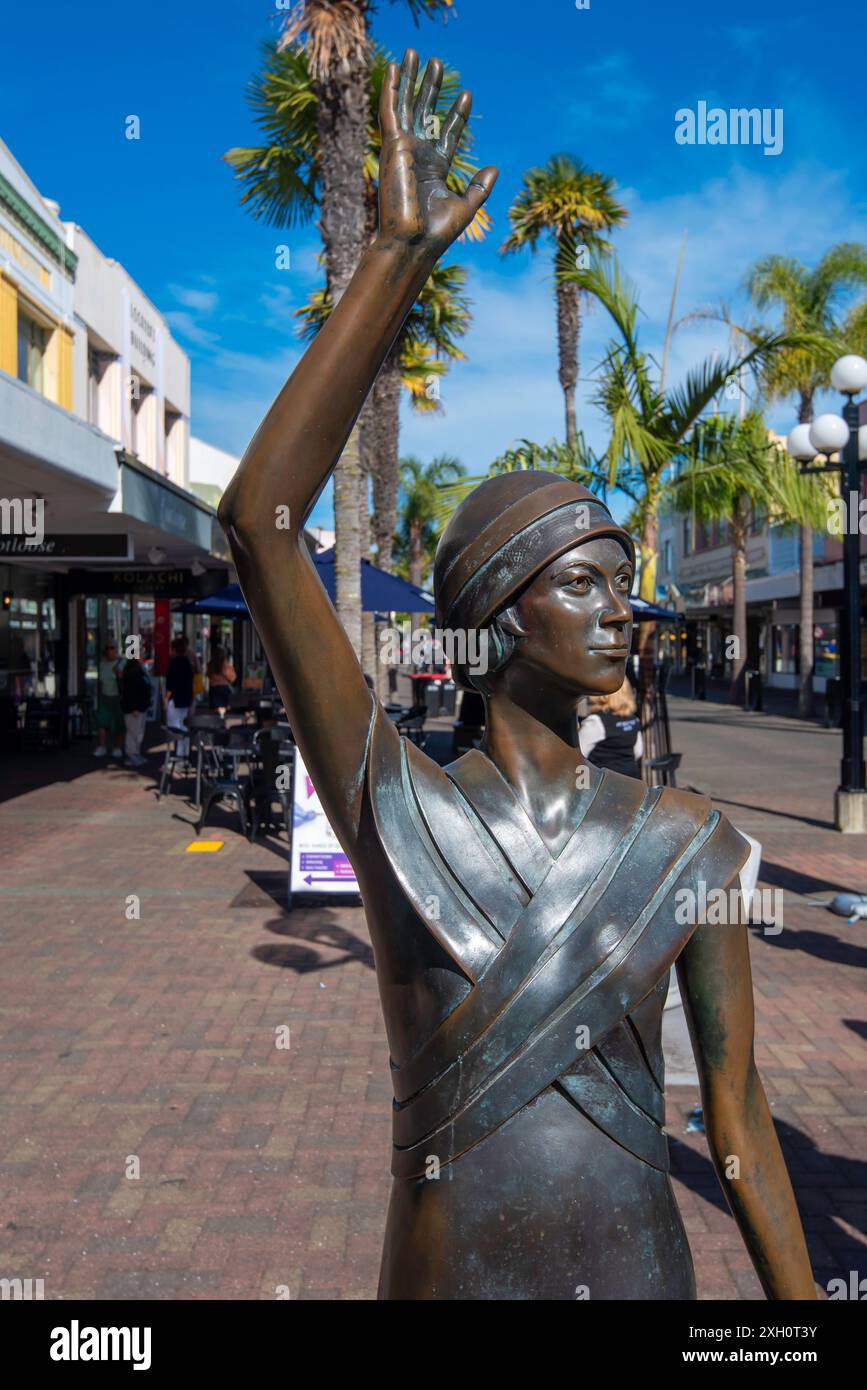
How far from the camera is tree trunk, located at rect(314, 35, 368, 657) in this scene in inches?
400

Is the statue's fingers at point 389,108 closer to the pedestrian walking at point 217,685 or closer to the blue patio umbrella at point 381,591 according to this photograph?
the blue patio umbrella at point 381,591

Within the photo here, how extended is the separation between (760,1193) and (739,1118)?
97 mm

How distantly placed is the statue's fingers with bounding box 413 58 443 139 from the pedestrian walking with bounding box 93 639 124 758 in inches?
673

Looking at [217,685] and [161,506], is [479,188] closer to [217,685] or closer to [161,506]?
[161,506]

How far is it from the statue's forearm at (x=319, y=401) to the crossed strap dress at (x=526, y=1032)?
1.12ft

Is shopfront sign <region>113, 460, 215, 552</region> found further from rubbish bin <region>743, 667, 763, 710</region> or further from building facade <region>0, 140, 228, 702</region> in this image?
rubbish bin <region>743, 667, 763, 710</region>

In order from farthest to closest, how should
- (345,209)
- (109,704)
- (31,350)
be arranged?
(109,704) < (31,350) < (345,209)

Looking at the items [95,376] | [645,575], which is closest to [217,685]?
[95,376]

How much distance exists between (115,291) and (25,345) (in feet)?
13.6

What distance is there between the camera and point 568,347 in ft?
74.8

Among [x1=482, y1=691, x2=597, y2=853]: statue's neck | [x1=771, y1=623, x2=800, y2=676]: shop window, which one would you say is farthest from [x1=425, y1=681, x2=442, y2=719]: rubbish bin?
[x1=482, y1=691, x2=597, y2=853]: statue's neck

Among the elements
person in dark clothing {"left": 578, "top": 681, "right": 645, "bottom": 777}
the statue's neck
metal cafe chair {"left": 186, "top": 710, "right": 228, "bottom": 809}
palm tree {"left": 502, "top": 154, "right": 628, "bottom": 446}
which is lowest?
metal cafe chair {"left": 186, "top": 710, "right": 228, "bottom": 809}
